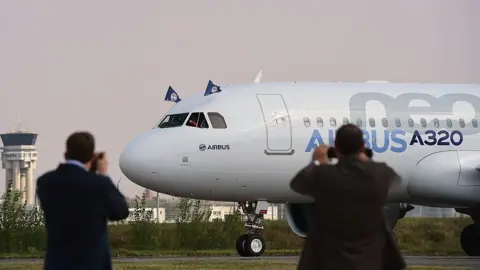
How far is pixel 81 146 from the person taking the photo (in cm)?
966

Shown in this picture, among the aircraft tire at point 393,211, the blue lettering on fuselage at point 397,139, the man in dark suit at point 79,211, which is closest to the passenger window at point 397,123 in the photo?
the blue lettering on fuselage at point 397,139

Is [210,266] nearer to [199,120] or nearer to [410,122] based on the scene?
[199,120]

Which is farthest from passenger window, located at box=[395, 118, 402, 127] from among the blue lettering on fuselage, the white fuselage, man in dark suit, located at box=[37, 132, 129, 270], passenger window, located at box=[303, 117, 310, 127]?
man in dark suit, located at box=[37, 132, 129, 270]

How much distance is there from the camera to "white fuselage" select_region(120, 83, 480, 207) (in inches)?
1014

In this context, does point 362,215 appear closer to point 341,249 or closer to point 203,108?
point 341,249

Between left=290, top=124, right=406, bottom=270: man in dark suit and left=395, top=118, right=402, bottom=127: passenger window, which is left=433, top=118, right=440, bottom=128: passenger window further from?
left=290, top=124, right=406, bottom=270: man in dark suit

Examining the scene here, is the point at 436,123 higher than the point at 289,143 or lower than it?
higher

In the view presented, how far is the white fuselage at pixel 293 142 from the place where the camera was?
25766mm

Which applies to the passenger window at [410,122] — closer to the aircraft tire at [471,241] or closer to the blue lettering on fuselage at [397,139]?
the blue lettering on fuselage at [397,139]

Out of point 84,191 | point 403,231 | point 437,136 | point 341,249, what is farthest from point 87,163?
point 403,231

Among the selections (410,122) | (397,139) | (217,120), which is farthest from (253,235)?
(410,122)

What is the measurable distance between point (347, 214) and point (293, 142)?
56.0ft

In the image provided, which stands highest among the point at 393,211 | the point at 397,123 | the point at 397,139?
the point at 397,123

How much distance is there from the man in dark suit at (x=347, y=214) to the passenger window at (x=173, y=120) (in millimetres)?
17168
